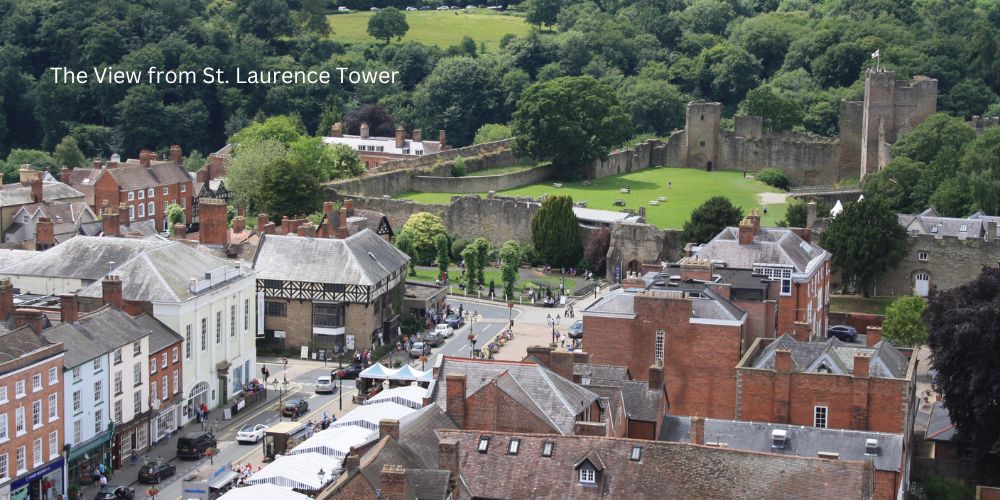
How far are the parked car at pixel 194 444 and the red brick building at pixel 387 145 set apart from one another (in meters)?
56.6

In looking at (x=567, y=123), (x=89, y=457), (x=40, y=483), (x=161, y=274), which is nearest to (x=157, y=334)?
(x=161, y=274)

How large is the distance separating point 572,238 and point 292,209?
13911 millimetres

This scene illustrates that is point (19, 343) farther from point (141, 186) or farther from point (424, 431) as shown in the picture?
point (141, 186)

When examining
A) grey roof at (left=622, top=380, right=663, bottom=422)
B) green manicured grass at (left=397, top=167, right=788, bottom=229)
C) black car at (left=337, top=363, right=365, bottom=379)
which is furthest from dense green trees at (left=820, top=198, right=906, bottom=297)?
grey roof at (left=622, top=380, right=663, bottom=422)

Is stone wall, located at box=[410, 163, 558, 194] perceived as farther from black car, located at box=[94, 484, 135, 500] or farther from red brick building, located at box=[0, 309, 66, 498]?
black car, located at box=[94, 484, 135, 500]

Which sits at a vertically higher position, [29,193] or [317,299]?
[29,193]

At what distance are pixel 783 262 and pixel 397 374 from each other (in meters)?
14.4

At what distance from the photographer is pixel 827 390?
4528cm

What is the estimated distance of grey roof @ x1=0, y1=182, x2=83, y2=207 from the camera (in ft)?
253

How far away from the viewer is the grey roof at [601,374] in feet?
143

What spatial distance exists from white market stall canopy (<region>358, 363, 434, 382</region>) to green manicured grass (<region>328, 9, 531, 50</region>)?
81618mm

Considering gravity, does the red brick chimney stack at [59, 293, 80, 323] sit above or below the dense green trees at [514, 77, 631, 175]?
below

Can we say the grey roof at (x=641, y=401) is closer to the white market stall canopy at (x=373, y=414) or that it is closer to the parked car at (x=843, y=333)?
the white market stall canopy at (x=373, y=414)

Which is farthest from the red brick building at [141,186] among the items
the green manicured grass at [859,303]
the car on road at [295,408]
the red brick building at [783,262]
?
the red brick building at [783,262]
